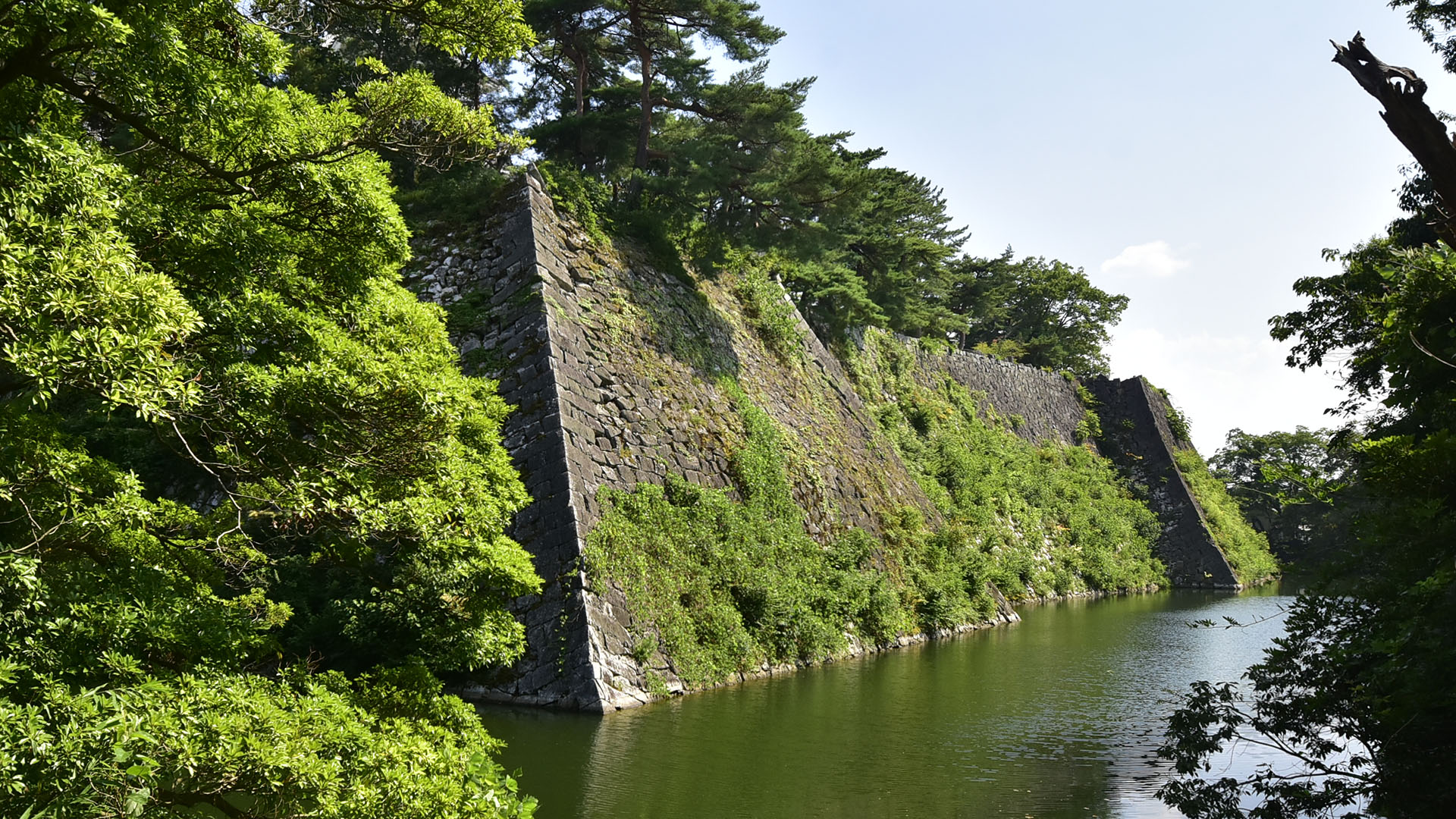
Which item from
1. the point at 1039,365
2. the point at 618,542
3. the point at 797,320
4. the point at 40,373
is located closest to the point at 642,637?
the point at 618,542

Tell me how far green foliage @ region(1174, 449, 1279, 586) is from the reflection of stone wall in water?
1873cm

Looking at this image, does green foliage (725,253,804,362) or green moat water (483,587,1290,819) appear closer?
green moat water (483,587,1290,819)

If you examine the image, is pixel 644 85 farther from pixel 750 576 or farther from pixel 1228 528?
pixel 1228 528

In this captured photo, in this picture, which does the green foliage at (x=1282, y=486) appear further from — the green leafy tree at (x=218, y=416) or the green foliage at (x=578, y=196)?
the green leafy tree at (x=218, y=416)

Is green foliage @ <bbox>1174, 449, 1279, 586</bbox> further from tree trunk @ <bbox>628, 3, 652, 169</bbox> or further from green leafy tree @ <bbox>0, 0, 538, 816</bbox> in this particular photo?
green leafy tree @ <bbox>0, 0, 538, 816</bbox>

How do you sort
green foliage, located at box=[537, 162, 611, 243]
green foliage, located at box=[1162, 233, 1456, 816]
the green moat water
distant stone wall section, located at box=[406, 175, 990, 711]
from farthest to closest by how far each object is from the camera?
1. green foliage, located at box=[537, 162, 611, 243]
2. distant stone wall section, located at box=[406, 175, 990, 711]
3. the green moat water
4. green foliage, located at box=[1162, 233, 1456, 816]

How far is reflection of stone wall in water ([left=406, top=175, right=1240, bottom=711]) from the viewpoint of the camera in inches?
393

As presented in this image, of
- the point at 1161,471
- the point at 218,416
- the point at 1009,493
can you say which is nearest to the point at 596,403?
the point at 218,416

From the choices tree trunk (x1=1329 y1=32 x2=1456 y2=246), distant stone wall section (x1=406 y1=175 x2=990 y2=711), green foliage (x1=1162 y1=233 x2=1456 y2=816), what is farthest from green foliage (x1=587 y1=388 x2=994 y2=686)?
tree trunk (x1=1329 y1=32 x2=1456 y2=246)

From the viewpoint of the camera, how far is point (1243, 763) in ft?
27.2

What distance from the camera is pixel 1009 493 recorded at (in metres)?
27.0

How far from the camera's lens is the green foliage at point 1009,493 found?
24031 millimetres

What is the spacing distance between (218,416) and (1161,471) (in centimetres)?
3640

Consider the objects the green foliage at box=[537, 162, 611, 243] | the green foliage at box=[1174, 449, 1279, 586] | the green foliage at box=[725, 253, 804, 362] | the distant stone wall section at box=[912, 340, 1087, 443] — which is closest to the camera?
the green foliage at box=[537, 162, 611, 243]
